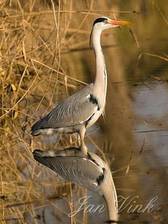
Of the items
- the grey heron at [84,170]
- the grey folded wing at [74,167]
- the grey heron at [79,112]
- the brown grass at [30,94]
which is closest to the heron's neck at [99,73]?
the grey heron at [79,112]

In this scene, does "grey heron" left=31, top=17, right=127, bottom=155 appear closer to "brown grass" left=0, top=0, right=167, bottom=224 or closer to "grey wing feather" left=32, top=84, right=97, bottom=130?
"grey wing feather" left=32, top=84, right=97, bottom=130

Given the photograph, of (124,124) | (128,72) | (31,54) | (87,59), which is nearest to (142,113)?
(124,124)

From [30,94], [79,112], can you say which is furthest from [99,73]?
[30,94]

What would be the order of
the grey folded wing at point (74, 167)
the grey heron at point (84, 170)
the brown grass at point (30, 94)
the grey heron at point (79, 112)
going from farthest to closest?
the grey heron at point (79, 112), the grey folded wing at point (74, 167), the brown grass at point (30, 94), the grey heron at point (84, 170)

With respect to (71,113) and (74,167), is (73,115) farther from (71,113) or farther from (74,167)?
(74,167)

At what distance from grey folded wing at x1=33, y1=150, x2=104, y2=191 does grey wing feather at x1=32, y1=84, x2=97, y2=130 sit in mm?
448

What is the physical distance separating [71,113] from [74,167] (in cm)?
128

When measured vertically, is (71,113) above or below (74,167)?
above

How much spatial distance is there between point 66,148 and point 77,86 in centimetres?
281

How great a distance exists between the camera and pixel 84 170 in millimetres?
7887

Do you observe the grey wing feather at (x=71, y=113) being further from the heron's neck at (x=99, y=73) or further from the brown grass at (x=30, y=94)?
the brown grass at (x=30, y=94)

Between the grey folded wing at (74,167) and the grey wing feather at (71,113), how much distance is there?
0.45 m

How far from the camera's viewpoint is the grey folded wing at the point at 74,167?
7.52 meters

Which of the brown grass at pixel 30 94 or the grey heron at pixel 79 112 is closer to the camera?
the brown grass at pixel 30 94
